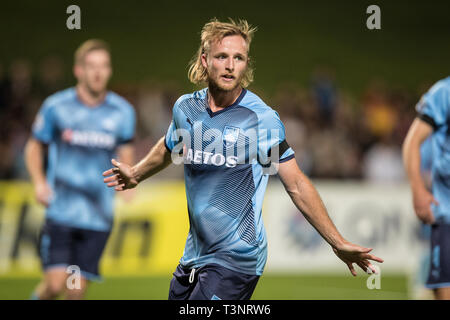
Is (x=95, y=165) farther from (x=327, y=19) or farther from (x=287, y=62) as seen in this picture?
(x=327, y=19)

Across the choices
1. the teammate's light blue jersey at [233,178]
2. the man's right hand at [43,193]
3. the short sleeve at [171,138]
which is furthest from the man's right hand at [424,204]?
the man's right hand at [43,193]

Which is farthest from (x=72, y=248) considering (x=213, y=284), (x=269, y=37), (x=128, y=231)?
(x=269, y=37)

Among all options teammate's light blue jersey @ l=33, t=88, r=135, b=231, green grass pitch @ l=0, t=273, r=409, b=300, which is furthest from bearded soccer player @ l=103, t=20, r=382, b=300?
green grass pitch @ l=0, t=273, r=409, b=300

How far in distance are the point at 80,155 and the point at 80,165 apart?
0.11 m

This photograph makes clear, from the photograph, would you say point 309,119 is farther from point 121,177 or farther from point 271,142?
point 271,142

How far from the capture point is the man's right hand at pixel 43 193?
761cm

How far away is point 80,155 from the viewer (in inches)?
302

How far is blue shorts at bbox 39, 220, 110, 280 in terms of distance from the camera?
288 inches

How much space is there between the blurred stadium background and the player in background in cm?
319

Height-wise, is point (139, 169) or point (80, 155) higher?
point (80, 155)

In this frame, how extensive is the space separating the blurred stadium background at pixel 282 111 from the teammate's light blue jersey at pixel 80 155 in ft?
6.99

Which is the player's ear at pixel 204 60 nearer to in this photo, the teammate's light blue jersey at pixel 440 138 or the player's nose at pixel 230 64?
the player's nose at pixel 230 64

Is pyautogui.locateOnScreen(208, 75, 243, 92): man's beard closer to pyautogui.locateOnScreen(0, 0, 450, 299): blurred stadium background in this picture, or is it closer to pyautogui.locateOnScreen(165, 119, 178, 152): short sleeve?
pyautogui.locateOnScreen(165, 119, 178, 152): short sleeve
